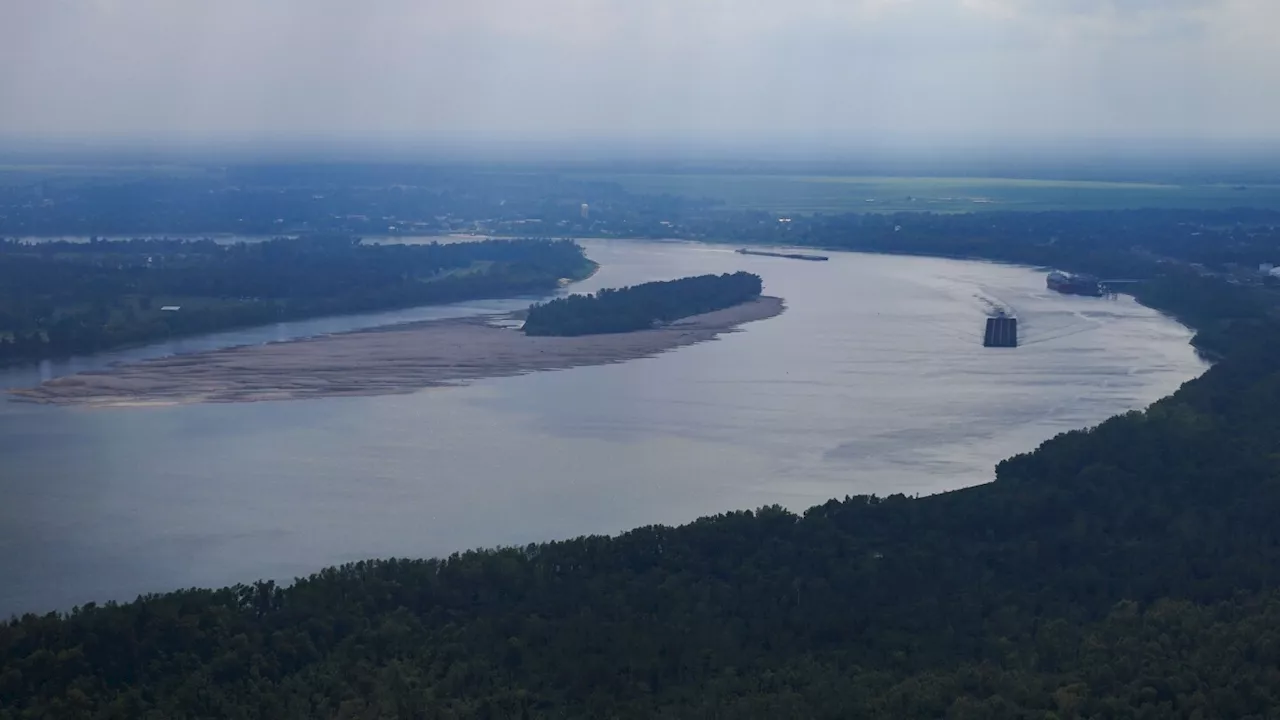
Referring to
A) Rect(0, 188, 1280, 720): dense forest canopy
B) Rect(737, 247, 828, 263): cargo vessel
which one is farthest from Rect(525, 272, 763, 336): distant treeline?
Rect(0, 188, 1280, 720): dense forest canopy

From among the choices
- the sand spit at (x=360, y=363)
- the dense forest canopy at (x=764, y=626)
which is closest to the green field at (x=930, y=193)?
the sand spit at (x=360, y=363)

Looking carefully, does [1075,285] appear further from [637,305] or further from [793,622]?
[793,622]

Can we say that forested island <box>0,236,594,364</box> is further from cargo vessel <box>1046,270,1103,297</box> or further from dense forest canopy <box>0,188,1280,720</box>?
dense forest canopy <box>0,188,1280,720</box>

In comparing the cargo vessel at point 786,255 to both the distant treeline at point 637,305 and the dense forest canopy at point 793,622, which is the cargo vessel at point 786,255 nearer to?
the distant treeline at point 637,305

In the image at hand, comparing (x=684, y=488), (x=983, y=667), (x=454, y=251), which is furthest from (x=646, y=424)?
(x=454, y=251)

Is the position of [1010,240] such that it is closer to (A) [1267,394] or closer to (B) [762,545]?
(A) [1267,394]
